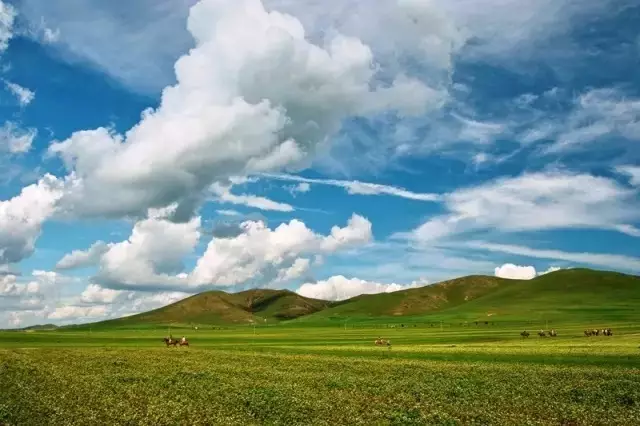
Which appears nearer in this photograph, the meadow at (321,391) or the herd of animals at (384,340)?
the meadow at (321,391)

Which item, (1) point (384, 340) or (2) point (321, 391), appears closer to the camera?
(2) point (321, 391)

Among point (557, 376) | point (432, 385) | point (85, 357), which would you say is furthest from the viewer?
point (85, 357)

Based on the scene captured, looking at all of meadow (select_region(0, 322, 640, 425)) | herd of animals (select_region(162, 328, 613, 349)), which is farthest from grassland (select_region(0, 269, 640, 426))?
herd of animals (select_region(162, 328, 613, 349))

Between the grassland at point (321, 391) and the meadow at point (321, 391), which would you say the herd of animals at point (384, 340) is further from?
the meadow at point (321, 391)

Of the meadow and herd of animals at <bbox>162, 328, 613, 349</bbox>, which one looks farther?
herd of animals at <bbox>162, 328, 613, 349</bbox>

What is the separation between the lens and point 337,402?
41281mm

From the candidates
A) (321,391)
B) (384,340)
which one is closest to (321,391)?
(321,391)

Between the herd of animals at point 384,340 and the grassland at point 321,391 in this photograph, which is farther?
the herd of animals at point 384,340

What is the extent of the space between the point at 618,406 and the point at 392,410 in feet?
50.2

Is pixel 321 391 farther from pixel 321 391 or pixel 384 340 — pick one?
A: pixel 384 340

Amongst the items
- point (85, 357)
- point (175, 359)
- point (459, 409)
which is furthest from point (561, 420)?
point (85, 357)

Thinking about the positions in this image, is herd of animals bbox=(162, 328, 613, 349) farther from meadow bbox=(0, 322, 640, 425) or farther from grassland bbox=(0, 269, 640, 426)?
meadow bbox=(0, 322, 640, 425)

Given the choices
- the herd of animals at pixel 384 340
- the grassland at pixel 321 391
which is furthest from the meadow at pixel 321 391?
the herd of animals at pixel 384 340

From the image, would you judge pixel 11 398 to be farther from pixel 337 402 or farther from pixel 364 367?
pixel 364 367
